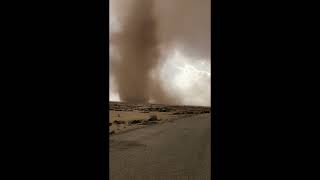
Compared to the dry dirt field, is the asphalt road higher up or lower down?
higher up

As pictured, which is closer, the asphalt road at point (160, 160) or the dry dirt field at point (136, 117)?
the asphalt road at point (160, 160)

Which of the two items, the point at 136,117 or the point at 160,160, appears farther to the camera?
the point at 136,117

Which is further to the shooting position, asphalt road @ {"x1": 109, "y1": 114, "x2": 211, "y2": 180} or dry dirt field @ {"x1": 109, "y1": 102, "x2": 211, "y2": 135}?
dry dirt field @ {"x1": 109, "y1": 102, "x2": 211, "y2": 135}

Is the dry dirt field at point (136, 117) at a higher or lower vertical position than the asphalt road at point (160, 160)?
lower

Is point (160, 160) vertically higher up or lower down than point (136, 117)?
higher up
